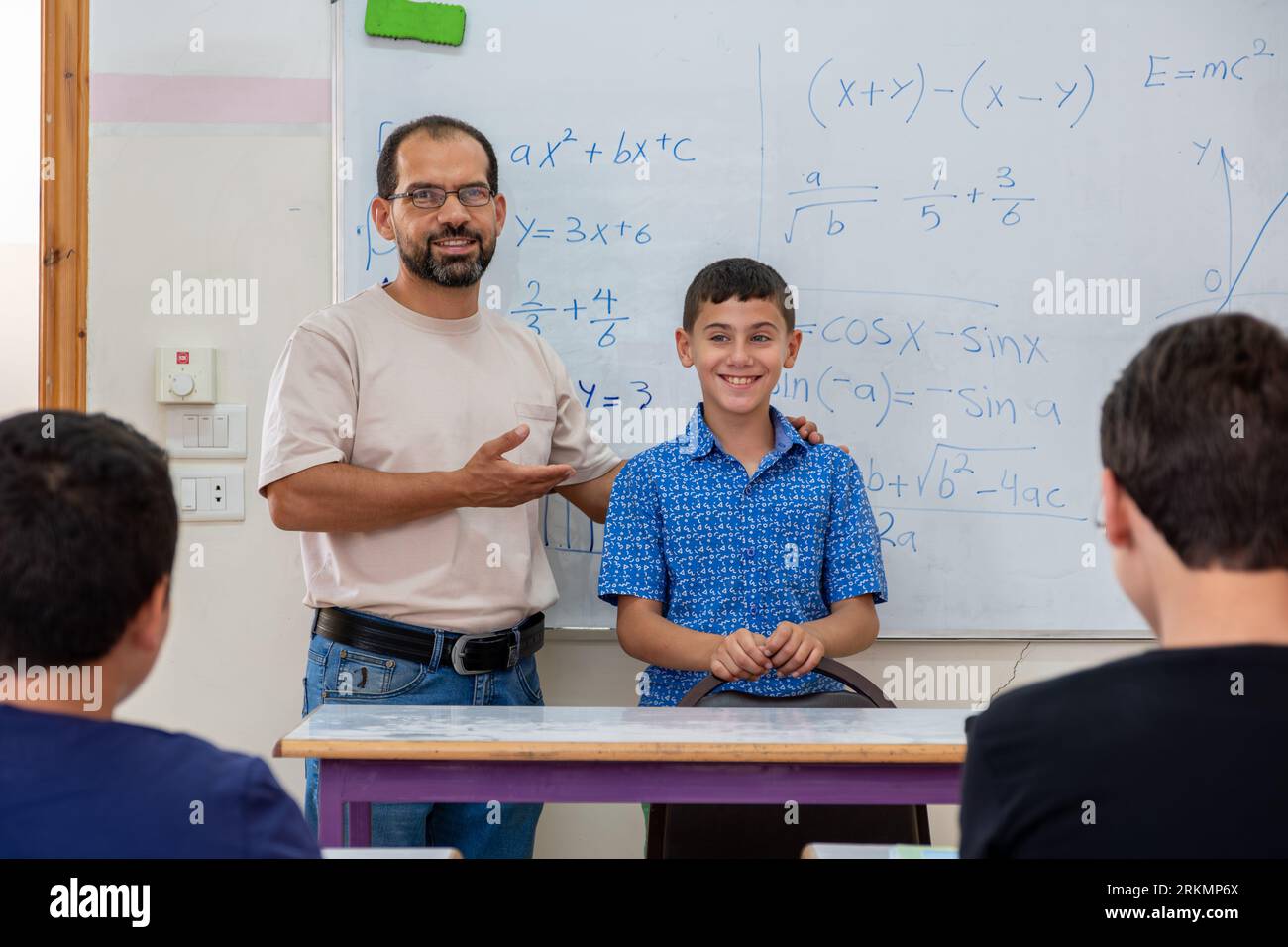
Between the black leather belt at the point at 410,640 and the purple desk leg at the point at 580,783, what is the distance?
620 mm

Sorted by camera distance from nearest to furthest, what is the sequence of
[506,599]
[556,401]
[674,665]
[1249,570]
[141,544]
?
[1249,570]
[141,544]
[674,665]
[506,599]
[556,401]

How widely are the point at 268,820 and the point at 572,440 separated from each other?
1.63 metres

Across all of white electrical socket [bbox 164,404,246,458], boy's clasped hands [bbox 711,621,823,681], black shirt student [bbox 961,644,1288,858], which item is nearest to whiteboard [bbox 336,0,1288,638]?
white electrical socket [bbox 164,404,246,458]

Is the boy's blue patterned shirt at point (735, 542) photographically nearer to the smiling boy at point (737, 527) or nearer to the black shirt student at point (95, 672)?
the smiling boy at point (737, 527)

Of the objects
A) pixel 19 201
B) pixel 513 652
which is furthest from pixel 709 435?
pixel 19 201

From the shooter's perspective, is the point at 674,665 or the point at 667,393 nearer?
the point at 674,665

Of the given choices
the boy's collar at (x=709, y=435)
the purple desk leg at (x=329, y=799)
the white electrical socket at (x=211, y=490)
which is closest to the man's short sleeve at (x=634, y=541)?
the boy's collar at (x=709, y=435)

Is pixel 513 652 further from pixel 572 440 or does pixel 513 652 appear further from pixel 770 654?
pixel 770 654

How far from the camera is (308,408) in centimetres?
222

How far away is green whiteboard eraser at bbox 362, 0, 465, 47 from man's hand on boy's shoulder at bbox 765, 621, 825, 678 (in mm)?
1557
